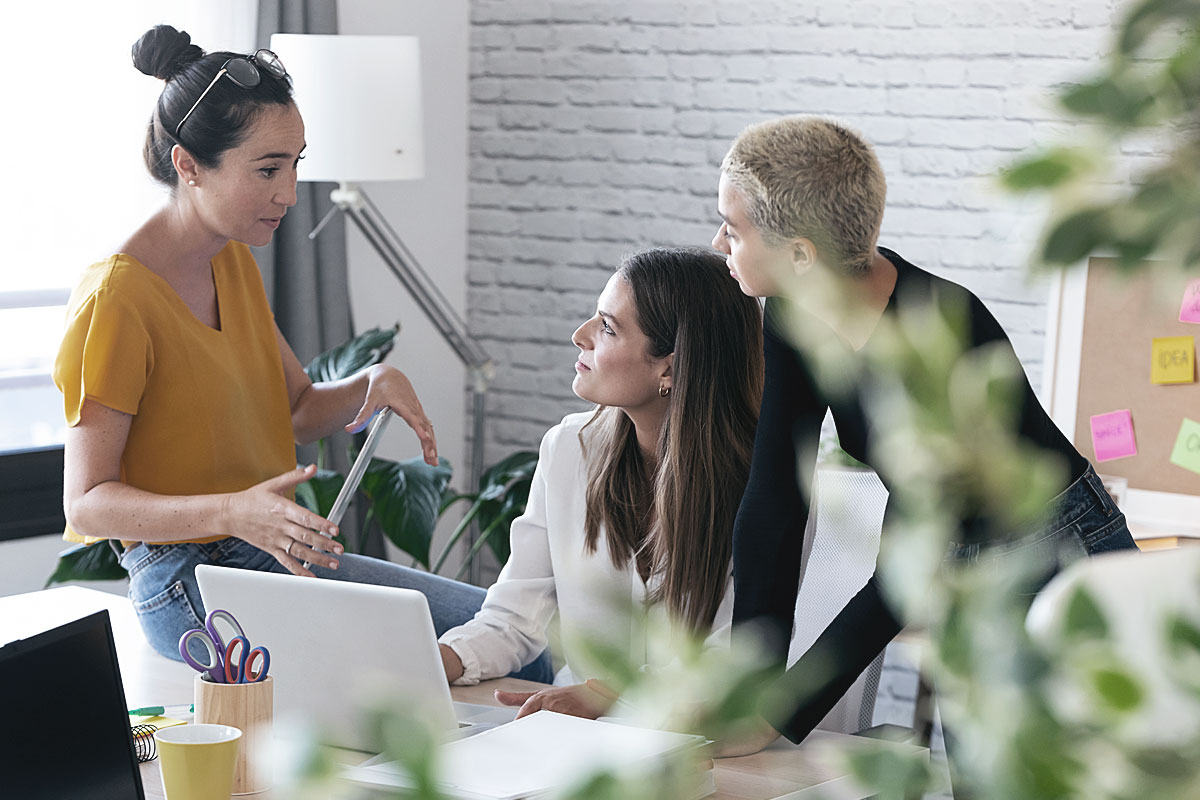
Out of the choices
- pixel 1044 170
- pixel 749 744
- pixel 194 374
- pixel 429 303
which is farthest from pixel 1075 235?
pixel 429 303

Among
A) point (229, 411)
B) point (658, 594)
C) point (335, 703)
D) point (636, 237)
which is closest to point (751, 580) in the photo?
point (658, 594)

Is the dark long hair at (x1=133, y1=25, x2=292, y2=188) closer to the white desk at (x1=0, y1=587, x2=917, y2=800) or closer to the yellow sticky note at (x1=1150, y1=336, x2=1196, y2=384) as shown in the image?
the white desk at (x1=0, y1=587, x2=917, y2=800)

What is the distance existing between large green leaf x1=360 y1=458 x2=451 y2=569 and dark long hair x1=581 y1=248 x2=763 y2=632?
1.43 m

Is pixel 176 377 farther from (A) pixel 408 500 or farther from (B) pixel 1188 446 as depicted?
(B) pixel 1188 446

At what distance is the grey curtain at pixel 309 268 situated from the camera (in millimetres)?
3766

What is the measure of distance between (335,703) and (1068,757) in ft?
4.33

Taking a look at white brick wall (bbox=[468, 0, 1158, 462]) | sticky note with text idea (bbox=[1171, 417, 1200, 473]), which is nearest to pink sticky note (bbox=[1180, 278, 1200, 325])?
sticky note with text idea (bbox=[1171, 417, 1200, 473])

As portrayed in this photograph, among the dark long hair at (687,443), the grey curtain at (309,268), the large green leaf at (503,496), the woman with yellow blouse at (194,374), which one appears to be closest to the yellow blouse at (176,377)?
the woman with yellow blouse at (194,374)

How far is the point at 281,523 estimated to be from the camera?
1.78 meters

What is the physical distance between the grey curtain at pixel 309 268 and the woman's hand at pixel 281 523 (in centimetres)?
201

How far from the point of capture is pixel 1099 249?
240mm

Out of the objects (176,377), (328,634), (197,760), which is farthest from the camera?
(176,377)

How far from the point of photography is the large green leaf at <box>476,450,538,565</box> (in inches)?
145

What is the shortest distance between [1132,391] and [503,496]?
1.64 metres
